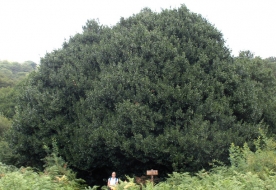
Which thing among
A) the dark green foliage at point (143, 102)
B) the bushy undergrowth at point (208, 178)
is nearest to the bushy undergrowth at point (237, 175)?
the bushy undergrowth at point (208, 178)

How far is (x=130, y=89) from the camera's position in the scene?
41.5 ft

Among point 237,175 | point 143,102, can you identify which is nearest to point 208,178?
point 237,175

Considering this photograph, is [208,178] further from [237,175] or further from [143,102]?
[143,102]

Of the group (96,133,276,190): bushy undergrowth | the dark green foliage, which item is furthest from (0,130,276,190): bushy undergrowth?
the dark green foliage

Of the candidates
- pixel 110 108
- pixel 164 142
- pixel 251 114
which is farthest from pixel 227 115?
pixel 110 108

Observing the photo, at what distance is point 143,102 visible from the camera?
12.1 metres

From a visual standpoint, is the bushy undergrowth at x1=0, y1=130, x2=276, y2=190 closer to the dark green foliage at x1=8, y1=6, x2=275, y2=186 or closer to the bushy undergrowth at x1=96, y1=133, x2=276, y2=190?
the bushy undergrowth at x1=96, y1=133, x2=276, y2=190

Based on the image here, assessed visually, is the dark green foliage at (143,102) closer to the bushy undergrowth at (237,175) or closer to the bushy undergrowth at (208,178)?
the bushy undergrowth at (208,178)

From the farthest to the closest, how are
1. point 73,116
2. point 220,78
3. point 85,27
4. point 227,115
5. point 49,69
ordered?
point 85,27, point 49,69, point 73,116, point 220,78, point 227,115

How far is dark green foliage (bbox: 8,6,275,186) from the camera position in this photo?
37.7ft

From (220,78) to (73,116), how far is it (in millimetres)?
7102

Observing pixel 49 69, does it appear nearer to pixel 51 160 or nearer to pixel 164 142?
pixel 51 160

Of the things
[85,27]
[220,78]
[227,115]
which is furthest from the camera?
[85,27]

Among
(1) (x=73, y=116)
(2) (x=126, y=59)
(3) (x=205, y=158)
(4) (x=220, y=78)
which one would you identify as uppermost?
(2) (x=126, y=59)
